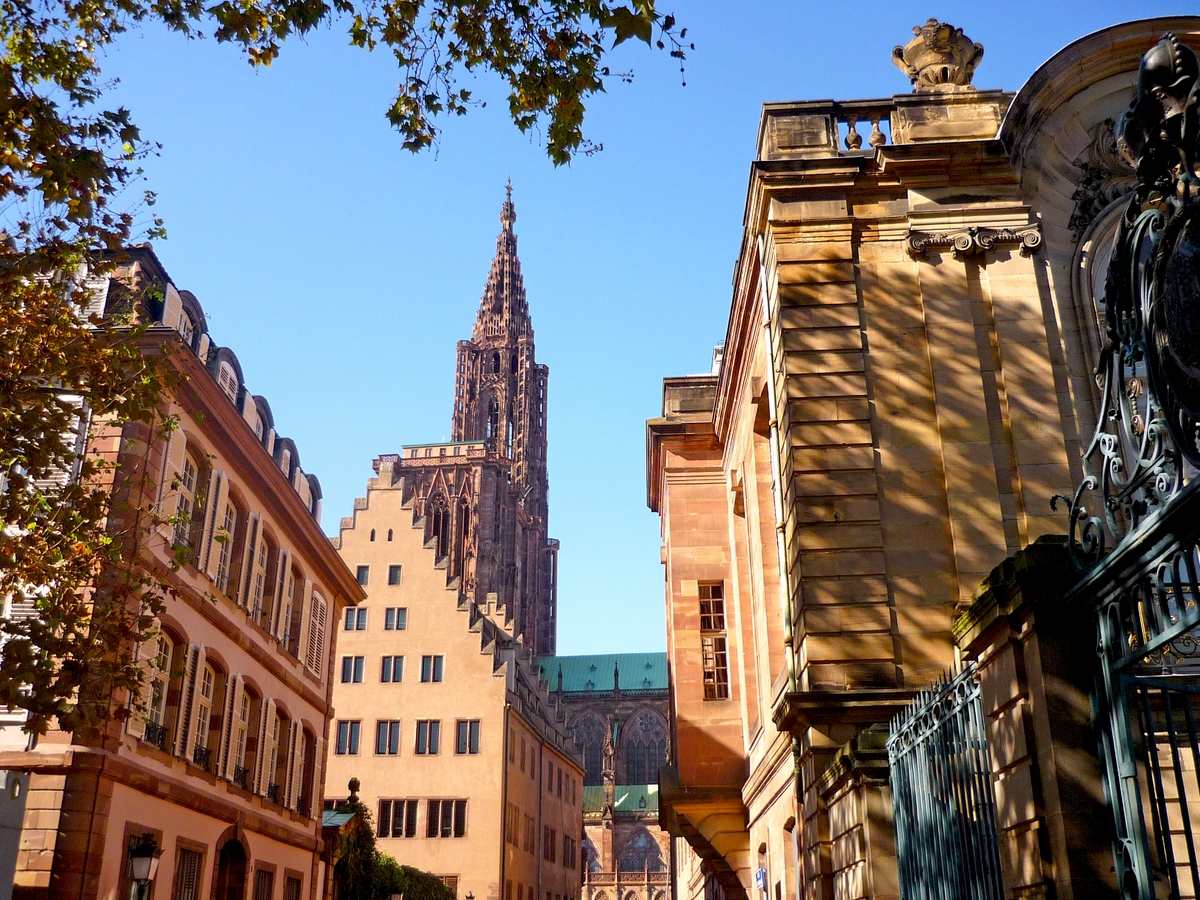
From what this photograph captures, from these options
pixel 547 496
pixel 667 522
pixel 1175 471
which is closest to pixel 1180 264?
pixel 1175 471

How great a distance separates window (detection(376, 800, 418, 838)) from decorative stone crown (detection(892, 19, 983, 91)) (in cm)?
3998

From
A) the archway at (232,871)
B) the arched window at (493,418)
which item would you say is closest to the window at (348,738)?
the archway at (232,871)

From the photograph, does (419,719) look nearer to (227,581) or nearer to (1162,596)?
Result: (227,581)

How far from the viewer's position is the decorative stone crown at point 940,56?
1784 centimetres

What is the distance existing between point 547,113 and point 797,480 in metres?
6.67

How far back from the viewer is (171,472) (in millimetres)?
21984

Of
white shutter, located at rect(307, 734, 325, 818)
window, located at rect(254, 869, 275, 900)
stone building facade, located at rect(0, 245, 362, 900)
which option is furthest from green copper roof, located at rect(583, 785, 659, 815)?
window, located at rect(254, 869, 275, 900)

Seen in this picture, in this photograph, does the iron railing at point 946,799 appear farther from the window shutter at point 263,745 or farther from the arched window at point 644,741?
the arched window at point 644,741

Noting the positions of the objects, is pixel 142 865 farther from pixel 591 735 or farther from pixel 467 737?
pixel 591 735

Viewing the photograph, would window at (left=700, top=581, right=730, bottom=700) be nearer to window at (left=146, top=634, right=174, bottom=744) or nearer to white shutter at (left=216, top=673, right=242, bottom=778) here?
white shutter at (left=216, top=673, right=242, bottom=778)

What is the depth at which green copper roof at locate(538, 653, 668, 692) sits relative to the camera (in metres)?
124

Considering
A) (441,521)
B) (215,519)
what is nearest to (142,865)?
(215,519)

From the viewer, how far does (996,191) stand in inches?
661

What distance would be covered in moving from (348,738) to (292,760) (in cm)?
2043
